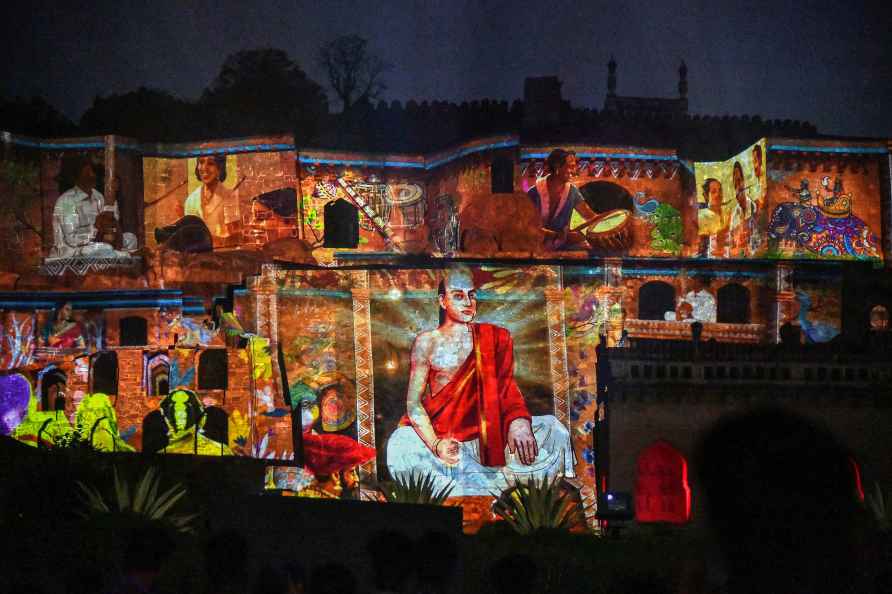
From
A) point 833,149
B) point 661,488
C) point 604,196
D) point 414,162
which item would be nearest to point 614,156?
point 604,196

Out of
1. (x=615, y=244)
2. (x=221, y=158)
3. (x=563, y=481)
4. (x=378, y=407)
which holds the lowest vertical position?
(x=563, y=481)

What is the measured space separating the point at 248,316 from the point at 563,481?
11.2 metres

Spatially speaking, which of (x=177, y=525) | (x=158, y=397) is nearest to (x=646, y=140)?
(x=158, y=397)

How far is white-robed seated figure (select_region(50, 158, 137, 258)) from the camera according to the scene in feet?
129

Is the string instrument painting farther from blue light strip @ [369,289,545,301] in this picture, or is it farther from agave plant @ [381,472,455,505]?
agave plant @ [381,472,455,505]

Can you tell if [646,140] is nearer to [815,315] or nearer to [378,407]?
[815,315]

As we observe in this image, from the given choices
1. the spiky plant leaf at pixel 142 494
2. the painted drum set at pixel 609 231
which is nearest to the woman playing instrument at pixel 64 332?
the spiky plant leaf at pixel 142 494

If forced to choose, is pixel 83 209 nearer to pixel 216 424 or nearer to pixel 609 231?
pixel 216 424

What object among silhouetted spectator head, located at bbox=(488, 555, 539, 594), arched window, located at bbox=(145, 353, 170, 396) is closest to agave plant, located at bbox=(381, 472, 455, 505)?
arched window, located at bbox=(145, 353, 170, 396)

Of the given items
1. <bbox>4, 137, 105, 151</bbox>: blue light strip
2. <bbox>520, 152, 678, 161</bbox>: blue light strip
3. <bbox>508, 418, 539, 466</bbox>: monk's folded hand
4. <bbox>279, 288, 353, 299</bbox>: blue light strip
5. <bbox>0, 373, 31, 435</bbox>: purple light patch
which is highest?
<bbox>4, 137, 105, 151</bbox>: blue light strip

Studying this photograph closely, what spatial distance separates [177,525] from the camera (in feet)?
63.9

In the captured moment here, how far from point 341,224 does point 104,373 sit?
10.9 meters

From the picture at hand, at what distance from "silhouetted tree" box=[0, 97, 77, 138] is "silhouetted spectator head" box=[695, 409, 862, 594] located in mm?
40663

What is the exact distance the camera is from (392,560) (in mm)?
9102
